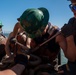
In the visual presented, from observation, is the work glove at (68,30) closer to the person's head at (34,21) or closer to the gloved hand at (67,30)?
the gloved hand at (67,30)

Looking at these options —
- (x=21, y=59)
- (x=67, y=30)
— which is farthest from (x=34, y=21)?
(x=21, y=59)

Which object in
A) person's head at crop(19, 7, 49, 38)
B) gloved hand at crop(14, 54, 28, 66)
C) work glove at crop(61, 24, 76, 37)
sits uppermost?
person's head at crop(19, 7, 49, 38)

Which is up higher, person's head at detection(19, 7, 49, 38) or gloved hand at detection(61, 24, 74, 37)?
person's head at detection(19, 7, 49, 38)

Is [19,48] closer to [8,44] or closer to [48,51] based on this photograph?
[48,51]

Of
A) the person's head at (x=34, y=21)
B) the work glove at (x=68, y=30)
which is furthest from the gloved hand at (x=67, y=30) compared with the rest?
the person's head at (x=34, y=21)

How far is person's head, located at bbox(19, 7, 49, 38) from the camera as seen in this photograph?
4.34 meters

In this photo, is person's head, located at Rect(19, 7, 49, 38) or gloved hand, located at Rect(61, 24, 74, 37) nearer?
gloved hand, located at Rect(61, 24, 74, 37)

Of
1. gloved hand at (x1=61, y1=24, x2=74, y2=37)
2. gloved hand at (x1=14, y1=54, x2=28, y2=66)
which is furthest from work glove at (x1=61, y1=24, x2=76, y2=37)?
gloved hand at (x1=14, y1=54, x2=28, y2=66)

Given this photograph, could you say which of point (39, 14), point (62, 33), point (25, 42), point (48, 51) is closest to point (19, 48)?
point (25, 42)

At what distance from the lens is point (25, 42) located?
5.06m

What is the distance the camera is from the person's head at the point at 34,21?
4336mm

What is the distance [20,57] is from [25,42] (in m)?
1.17

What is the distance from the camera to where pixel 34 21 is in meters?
4.33

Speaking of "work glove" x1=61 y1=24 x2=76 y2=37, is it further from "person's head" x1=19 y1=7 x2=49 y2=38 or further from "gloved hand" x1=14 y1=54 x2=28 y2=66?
"gloved hand" x1=14 y1=54 x2=28 y2=66
